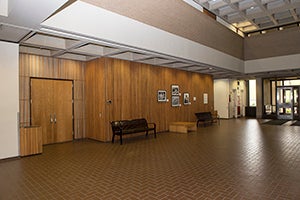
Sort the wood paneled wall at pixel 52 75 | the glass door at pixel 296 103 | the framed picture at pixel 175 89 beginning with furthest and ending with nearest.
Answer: the glass door at pixel 296 103, the framed picture at pixel 175 89, the wood paneled wall at pixel 52 75

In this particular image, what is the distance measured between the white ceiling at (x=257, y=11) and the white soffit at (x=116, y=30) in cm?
279

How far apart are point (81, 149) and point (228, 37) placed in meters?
9.57

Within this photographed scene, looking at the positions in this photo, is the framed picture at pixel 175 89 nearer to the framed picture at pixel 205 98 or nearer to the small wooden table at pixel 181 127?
the small wooden table at pixel 181 127

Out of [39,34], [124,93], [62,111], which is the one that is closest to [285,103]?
[124,93]

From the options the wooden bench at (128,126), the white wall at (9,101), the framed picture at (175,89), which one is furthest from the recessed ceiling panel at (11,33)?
the framed picture at (175,89)

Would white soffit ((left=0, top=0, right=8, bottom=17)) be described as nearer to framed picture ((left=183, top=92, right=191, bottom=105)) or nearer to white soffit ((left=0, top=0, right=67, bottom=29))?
white soffit ((left=0, top=0, right=67, bottom=29))

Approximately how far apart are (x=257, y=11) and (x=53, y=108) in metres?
10.6

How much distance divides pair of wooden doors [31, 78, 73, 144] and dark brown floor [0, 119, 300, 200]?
920mm

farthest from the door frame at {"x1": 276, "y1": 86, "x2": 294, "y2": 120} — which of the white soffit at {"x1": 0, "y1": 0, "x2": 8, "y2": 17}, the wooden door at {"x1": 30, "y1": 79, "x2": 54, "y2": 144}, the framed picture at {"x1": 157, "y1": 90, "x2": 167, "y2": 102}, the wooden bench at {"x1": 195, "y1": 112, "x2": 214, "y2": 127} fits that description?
the white soffit at {"x1": 0, "y1": 0, "x2": 8, "y2": 17}

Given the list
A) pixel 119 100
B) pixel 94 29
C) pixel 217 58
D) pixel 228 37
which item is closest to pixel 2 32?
pixel 94 29

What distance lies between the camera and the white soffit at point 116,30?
15.6 ft

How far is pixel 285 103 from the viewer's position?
15.3 meters

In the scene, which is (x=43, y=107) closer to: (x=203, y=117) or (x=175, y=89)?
(x=175, y=89)

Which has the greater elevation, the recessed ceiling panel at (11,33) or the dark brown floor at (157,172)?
the recessed ceiling panel at (11,33)
